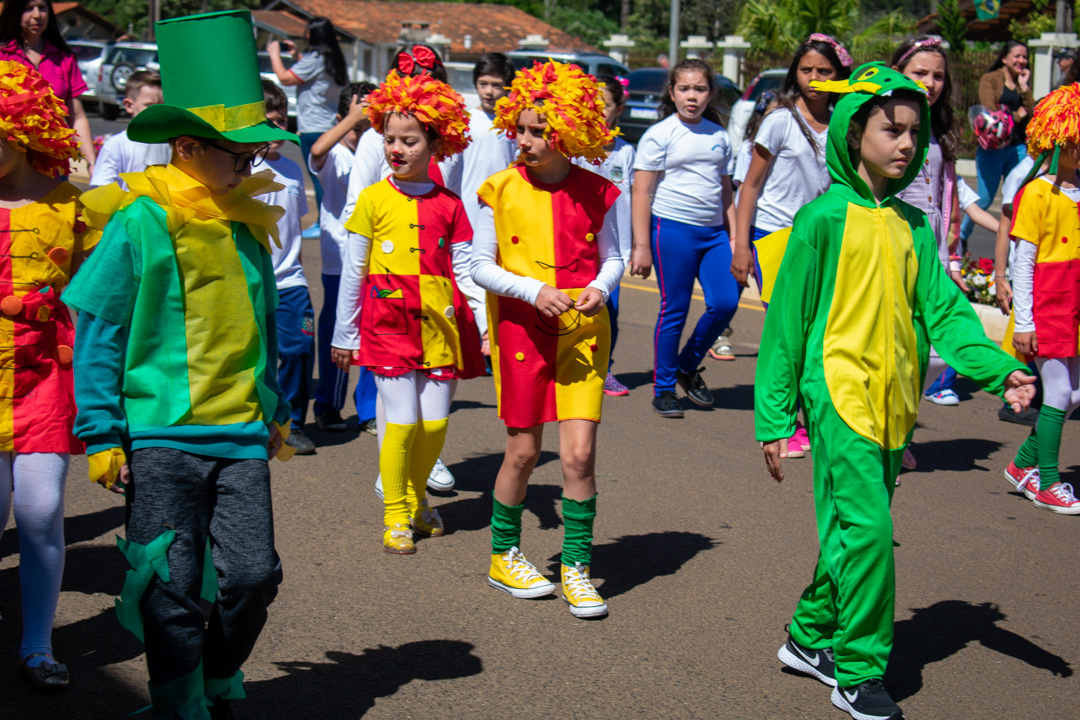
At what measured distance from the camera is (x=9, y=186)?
3777 mm

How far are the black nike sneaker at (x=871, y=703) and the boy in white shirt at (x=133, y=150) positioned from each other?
4349 millimetres

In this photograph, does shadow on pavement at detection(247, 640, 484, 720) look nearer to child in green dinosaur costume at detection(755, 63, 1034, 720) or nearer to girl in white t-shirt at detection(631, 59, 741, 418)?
child in green dinosaur costume at detection(755, 63, 1034, 720)

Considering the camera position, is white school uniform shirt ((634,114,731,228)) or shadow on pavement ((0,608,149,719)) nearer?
shadow on pavement ((0,608,149,719))

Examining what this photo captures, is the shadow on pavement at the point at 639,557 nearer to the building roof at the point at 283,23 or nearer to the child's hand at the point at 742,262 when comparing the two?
the child's hand at the point at 742,262

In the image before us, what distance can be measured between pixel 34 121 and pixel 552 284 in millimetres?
1918

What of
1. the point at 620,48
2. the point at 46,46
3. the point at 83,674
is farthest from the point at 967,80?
the point at 83,674

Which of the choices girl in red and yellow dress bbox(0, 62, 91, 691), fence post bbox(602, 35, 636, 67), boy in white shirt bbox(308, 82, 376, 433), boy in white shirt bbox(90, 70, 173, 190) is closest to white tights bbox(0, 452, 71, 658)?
girl in red and yellow dress bbox(0, 62, 91, 691)

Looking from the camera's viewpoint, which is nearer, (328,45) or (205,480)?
(205,480)

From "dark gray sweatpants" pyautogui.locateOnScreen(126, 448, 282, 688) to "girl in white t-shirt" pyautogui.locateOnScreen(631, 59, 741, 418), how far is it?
4555 millimetres

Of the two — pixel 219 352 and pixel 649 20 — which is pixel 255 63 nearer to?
pixel 219 352

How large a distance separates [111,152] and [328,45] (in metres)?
4.63

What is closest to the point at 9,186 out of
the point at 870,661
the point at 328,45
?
the point at 870,661

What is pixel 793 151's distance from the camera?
6.54 metres

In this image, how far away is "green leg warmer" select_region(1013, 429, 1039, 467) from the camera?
611 cm
